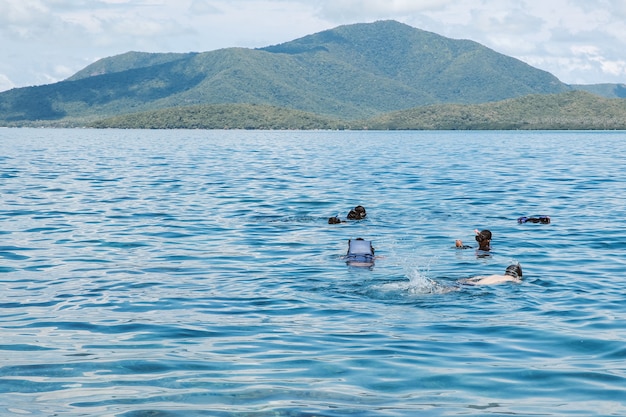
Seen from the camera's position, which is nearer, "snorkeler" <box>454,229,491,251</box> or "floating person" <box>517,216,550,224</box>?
"snorkeler" <box>454,229,491,251</box>

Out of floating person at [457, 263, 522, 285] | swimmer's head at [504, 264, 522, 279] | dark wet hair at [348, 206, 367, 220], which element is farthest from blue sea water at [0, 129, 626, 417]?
dark wet hair at [348, 206, 367, 220]

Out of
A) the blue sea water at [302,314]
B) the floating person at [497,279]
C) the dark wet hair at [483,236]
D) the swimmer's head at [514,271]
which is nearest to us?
the blue sea water at [302,314]

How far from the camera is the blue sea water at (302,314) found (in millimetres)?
11672

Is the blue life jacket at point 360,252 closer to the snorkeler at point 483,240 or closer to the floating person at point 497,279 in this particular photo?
the floating person at point 497,279

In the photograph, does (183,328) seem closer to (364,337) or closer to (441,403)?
(364,337)

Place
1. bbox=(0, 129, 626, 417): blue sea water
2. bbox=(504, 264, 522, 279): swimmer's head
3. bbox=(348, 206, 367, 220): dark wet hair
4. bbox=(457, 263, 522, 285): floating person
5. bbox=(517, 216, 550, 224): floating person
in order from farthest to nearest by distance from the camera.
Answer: bbox=(348, 206, 367, 220): dark wet hair → bbox=(517, 216, 550, 224): floating person → bbox=(504, 264, 522, 279): swimmer's head → bbox=(457, 263, 522, 285): floating person → bbox=(0, 129, 626, 417): blue sea water

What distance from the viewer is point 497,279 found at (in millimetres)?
20297

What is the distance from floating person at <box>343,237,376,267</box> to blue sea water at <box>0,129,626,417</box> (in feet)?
1.06

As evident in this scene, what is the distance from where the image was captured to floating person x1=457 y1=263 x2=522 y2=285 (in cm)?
2014

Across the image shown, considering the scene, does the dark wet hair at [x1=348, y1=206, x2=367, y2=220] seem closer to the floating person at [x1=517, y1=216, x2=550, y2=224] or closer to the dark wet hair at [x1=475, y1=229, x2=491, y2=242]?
the floating person at [x1=517, y1=216, x2=550, y2=224]

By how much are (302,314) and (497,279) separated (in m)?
5.73

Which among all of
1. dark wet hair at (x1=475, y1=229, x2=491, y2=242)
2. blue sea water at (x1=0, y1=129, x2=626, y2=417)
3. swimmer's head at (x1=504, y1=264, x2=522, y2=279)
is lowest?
blue sea water at (x1=0, y1=129, x2=626, y2=417)

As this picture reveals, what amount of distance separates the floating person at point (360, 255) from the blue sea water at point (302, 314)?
32cm

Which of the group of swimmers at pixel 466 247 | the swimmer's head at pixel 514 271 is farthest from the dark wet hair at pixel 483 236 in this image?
the swimmer's head at pixel 514 271
